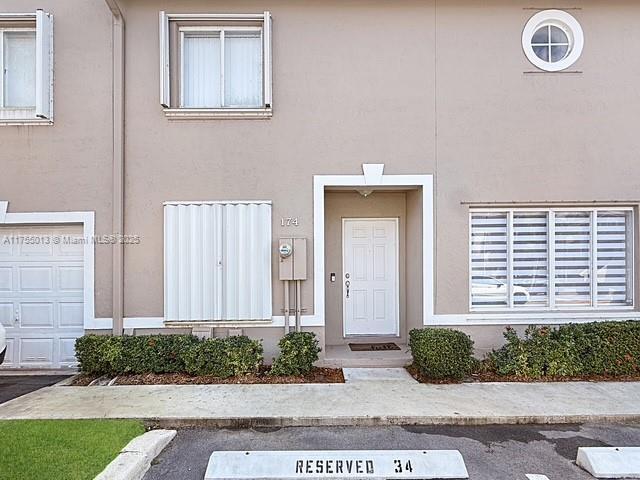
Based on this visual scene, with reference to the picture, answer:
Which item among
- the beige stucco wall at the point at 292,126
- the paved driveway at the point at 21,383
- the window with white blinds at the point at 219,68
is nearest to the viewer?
the paved driveway at the point at 21,383

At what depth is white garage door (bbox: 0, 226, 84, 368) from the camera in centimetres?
742

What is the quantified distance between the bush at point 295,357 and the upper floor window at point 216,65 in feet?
12.0

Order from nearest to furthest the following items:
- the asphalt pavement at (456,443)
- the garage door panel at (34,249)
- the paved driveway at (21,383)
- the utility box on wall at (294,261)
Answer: the asphalt pavement at (456,443)
the paved driveway at (21,383)
the utility box on wall at (294,261)
the garage door panel at (34,249)

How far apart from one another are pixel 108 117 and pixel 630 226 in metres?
8.89

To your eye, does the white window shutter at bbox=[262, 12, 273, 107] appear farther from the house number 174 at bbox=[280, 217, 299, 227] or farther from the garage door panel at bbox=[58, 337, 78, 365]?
the garage door panel at bbox=[58, 337, 78, 365]

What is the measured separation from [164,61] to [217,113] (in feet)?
3.75

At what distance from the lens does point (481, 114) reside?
730 centimetres

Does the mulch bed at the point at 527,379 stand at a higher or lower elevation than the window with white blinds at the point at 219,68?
lower

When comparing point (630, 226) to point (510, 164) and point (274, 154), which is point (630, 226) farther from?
point (274, 154)

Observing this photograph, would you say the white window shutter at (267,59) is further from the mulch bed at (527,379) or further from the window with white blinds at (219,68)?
the mulch bed at (527,379)

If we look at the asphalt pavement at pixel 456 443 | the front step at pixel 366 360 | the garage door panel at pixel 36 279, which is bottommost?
the asphalt pavement at pixel 456 443

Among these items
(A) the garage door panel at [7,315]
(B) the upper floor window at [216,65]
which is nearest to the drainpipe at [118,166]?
(B) the upper floor window at [216,65]

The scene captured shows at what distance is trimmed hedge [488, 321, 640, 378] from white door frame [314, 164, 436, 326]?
56.5 inches

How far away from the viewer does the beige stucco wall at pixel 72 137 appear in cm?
721
